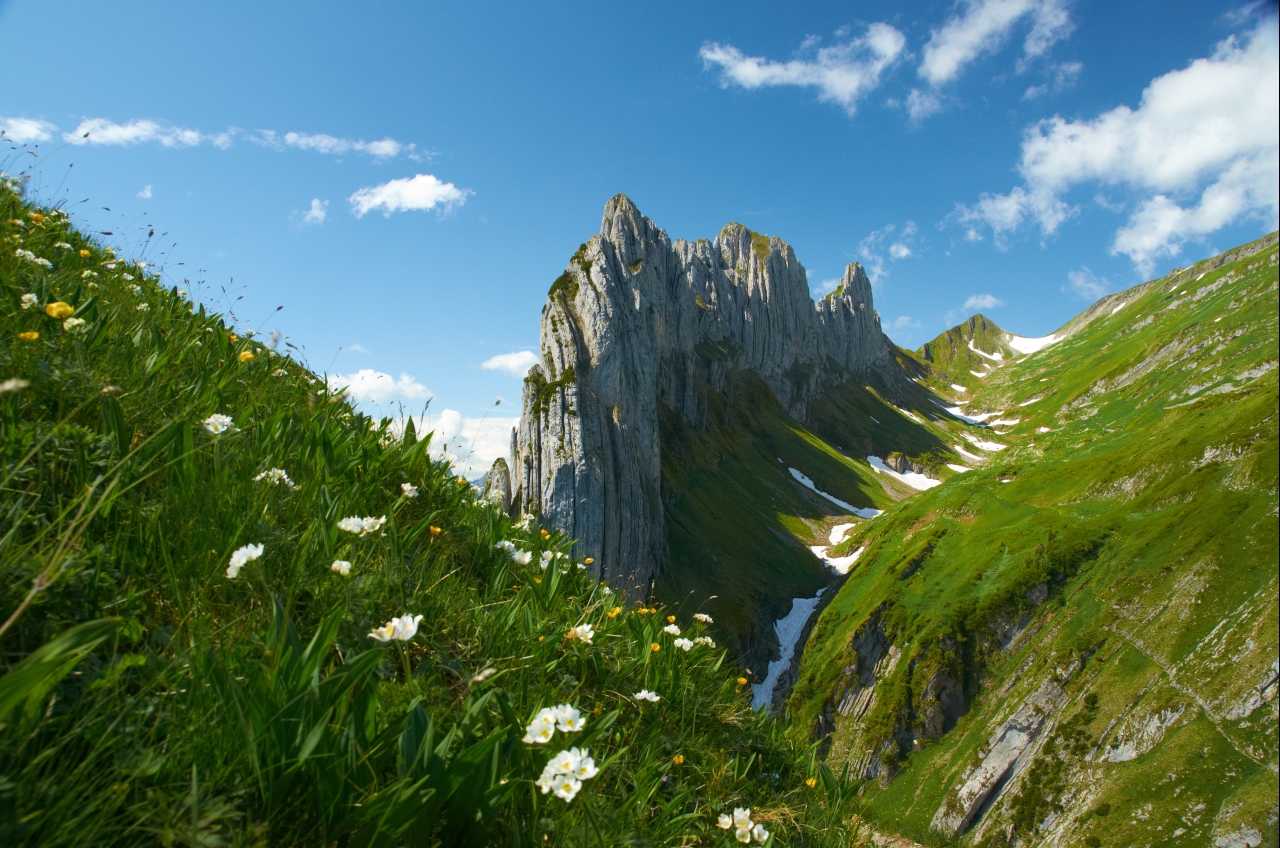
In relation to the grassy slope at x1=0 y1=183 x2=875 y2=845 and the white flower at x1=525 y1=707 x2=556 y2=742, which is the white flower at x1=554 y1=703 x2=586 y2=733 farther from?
the grassy slope at x1=0 y1=183 x2=875 y2=845

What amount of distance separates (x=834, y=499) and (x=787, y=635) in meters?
59.0

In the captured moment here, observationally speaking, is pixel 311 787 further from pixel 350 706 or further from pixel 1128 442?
pixel 1128 442

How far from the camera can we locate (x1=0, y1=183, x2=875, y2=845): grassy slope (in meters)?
2.26

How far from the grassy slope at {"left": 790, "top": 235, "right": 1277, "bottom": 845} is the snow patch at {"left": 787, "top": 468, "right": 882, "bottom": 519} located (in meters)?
54.1

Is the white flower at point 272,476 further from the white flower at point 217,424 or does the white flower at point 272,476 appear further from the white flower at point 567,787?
the white flower at point 567,787

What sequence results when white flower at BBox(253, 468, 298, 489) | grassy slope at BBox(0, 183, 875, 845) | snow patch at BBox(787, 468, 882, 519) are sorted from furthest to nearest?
snow patch at BBox(787, 468, 882, 519) < white flower at BBox(253, 468, 298, 489) < grassy slope at BBox(0, 183, 875, 845)

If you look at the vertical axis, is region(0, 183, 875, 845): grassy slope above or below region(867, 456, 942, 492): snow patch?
below

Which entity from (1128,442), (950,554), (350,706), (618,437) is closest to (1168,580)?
(1128,442)

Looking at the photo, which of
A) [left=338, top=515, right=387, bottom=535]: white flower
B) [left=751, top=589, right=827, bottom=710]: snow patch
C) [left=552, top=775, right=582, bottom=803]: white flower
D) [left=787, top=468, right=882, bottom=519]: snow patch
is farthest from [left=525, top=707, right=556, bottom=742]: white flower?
[left=787, top=468, right=882, bottom=519]: snow patch

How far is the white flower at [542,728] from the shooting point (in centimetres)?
317

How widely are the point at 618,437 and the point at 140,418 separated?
81454mm

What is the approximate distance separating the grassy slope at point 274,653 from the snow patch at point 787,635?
81.3m

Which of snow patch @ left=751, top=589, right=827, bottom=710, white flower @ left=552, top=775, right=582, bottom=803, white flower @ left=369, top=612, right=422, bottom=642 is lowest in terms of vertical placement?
snow patch @ left=751, top=589, right=827, bottom=710

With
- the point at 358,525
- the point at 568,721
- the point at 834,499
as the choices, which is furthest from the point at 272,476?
the point at 834,499
